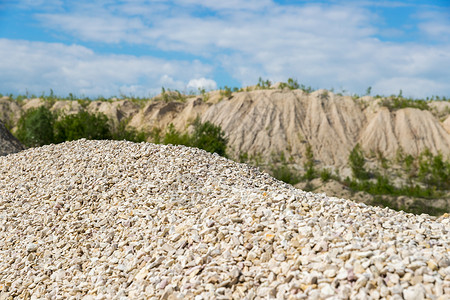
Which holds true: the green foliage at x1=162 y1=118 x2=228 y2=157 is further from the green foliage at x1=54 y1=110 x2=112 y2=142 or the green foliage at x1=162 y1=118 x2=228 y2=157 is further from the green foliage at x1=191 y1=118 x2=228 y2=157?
the green foliage at x1=54 y1=110 x2=112 y2=142

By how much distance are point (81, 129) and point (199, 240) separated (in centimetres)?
1494

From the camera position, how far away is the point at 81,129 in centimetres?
1991

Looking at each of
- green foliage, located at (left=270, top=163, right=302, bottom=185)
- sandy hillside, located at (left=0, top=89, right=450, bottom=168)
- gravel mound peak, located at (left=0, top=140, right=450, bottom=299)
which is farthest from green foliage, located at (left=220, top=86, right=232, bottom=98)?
gravel mound peak, located at (left=0, top=140, right=450, bottom=299)

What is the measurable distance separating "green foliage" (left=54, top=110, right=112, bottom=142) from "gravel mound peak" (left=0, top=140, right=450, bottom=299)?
31.0 ft

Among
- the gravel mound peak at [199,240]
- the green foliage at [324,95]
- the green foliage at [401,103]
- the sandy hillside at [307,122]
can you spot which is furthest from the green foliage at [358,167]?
the gravel mound peak at [199,240]

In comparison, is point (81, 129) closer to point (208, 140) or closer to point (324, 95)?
point (208, 140)

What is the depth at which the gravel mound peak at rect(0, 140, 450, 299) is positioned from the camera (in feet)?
16.3

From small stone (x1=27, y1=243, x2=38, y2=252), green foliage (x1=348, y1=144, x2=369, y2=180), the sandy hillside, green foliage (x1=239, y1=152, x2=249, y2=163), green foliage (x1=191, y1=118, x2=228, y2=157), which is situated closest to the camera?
small stone (x1=27, y1=243, x2=38, y2=252)

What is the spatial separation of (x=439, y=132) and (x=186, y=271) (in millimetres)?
26717

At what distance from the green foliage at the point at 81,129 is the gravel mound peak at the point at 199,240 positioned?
31.0 feet

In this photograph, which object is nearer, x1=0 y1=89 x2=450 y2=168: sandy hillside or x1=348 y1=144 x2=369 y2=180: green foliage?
x1=348 y1=144 x2=369 y2=180: green foliage

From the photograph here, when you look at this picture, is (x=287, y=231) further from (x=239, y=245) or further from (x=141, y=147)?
(x=141, y=147)

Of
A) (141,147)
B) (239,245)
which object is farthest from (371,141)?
(239,245)

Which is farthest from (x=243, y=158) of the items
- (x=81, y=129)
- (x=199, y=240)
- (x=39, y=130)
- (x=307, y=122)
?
(x=199, y=240)
